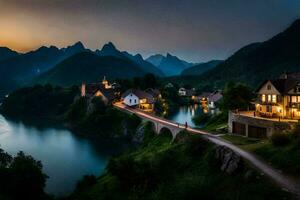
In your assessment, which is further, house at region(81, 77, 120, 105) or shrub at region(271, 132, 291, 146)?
house at region(81, 77, 120, 105)

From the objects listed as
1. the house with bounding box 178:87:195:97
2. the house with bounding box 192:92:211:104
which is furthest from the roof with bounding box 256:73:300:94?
the house with bounding box 178:87:195:97

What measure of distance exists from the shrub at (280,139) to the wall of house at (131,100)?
77791mm

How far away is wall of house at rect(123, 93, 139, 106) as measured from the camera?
376ft

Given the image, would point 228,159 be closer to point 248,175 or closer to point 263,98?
point 248,175

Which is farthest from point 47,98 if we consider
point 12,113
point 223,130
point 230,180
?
point 230,180

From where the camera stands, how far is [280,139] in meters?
38.4

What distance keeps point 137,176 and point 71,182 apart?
21.3 m

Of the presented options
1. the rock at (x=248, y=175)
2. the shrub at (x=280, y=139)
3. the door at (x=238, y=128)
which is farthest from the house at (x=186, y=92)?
the rock at (x=248, y=175)

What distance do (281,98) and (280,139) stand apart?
1694 cm

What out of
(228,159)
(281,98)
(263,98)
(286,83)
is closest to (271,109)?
(281,98)

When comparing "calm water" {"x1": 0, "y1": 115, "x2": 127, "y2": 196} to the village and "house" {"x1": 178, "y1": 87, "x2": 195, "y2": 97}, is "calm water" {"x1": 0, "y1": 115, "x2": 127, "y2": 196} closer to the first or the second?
the village

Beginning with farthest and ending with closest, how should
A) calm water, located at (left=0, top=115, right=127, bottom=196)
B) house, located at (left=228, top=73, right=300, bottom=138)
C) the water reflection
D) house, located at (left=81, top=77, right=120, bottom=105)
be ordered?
house, located at (left=81, top=77, right=120, bottom=105), the water reflection, calm water, located at (left=0, top=115, right=127, bottom=196), house, located at (left=228, top=73, right=300, bottom=138)

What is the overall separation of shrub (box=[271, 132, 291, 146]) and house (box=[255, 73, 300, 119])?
14.5 metres

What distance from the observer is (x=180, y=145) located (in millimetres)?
51625
